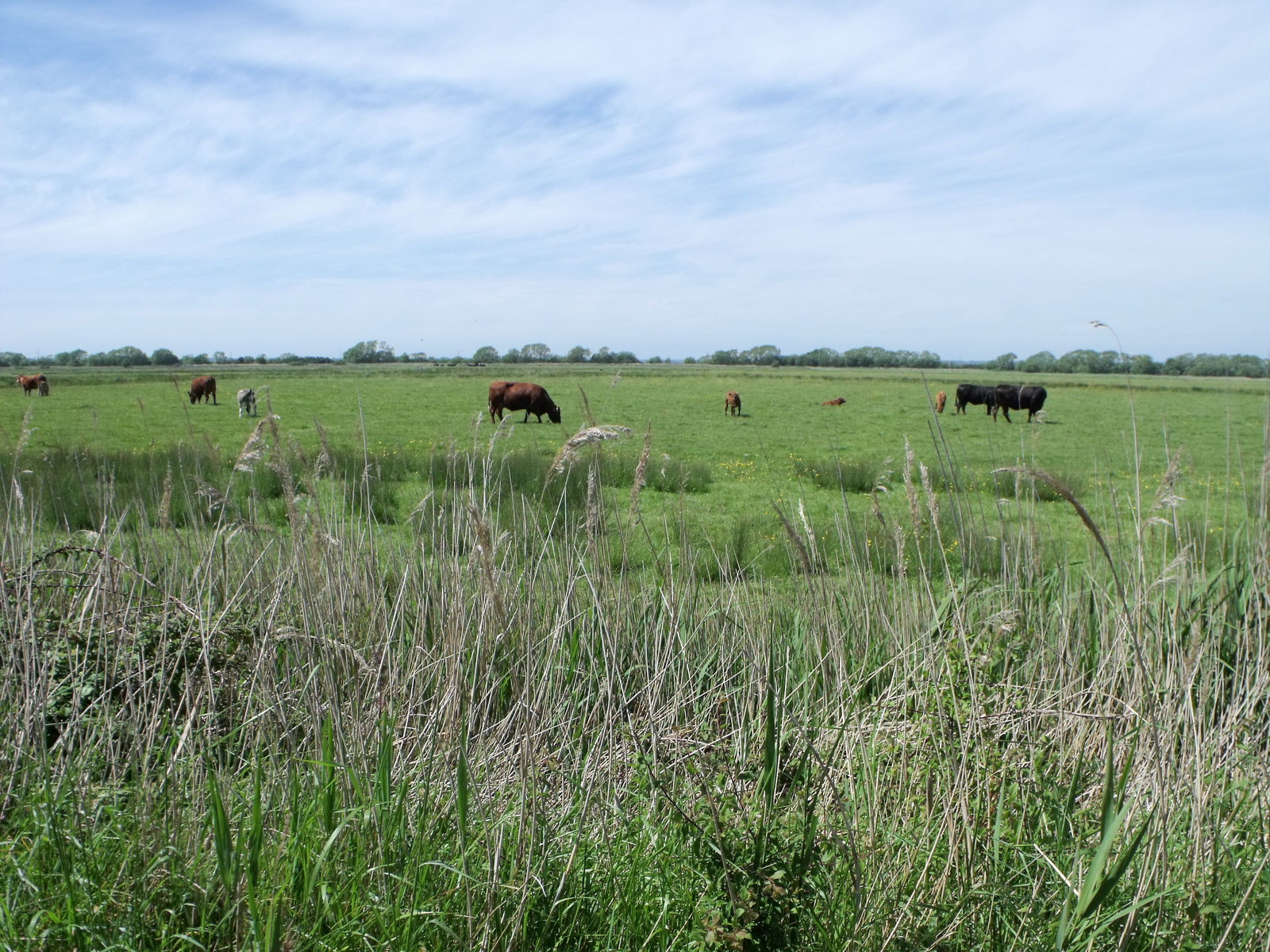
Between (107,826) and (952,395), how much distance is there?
165ft

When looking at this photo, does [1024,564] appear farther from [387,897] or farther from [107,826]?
[107,826]

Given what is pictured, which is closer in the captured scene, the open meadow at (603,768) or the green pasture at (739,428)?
the open meadow at (603,768)

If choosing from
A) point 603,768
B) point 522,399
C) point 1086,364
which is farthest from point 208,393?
point 1086,364

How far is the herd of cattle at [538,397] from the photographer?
28.0 meters

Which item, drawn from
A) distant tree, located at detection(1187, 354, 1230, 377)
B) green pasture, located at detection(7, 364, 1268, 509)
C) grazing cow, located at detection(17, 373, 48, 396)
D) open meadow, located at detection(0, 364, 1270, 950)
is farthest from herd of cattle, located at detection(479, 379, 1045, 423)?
grazing cow, located at detection(17, 373, 48, 396)

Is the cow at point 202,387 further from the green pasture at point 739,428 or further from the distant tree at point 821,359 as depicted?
the distant tree at point 821,359

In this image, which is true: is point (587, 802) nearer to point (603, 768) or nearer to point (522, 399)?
point (603, 768)

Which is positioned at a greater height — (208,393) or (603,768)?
(208,393)

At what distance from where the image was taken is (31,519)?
3.33 meters

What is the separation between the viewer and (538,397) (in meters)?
28.2

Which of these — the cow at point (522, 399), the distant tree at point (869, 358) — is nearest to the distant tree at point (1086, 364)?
the distant tree at point (869, 358)

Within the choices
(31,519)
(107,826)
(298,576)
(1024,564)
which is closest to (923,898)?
(298,576)

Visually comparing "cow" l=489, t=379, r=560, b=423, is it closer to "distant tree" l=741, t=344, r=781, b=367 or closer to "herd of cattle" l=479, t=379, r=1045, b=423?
"herd of cattle" l=479, t=379, r=1045, b=423

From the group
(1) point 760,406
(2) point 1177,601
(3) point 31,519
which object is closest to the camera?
(2) point 1177,601
